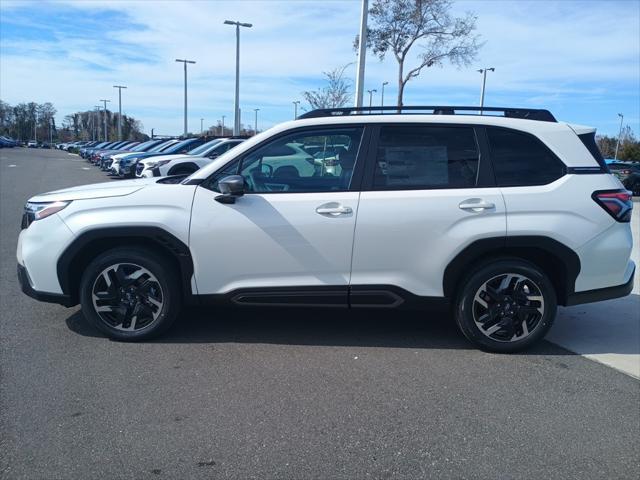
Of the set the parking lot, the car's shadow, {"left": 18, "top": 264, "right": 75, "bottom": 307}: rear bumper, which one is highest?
→ {"left": 18, "top": 264, "right": 75, "bottom": 307}: rear bumper

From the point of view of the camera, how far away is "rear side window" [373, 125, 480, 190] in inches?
175

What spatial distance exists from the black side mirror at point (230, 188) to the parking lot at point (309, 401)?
1.21 m

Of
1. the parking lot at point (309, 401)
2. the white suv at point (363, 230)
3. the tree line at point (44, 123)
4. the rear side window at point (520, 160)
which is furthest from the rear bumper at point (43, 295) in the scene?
the tree line at point (44, 123)

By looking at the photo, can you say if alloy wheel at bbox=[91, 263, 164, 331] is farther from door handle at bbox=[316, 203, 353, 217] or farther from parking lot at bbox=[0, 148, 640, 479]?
door handle at bbox=[316, 203, 353, 217]

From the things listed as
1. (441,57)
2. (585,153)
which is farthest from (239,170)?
(441,57)

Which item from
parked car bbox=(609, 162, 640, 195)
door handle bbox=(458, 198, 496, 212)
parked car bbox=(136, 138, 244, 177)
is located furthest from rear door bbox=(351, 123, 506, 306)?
parked car bbox=(609, 162, 640, 195)

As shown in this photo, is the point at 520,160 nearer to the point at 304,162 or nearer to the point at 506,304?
the point at 506,304

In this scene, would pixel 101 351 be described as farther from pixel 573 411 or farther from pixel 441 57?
pixel 441 57

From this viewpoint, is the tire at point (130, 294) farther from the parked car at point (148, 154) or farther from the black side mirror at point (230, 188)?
the parked car at point (148, 154)

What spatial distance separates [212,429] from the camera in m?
3.25

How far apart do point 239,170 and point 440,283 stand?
73.1 inches

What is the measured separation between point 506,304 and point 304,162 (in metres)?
2.00

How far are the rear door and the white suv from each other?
11 mm

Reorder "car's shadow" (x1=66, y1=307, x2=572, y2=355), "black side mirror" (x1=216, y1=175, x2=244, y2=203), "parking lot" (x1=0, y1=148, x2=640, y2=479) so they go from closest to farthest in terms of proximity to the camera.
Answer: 1. "parking lot" (x1=0, y1=148, x2=640, y2=479)
2. "black side mirror" (x1=216, y1=175, x2=244, y2=203)
3. "car's shadow" (x1=66, y1=307, x2=572, y2=355)
